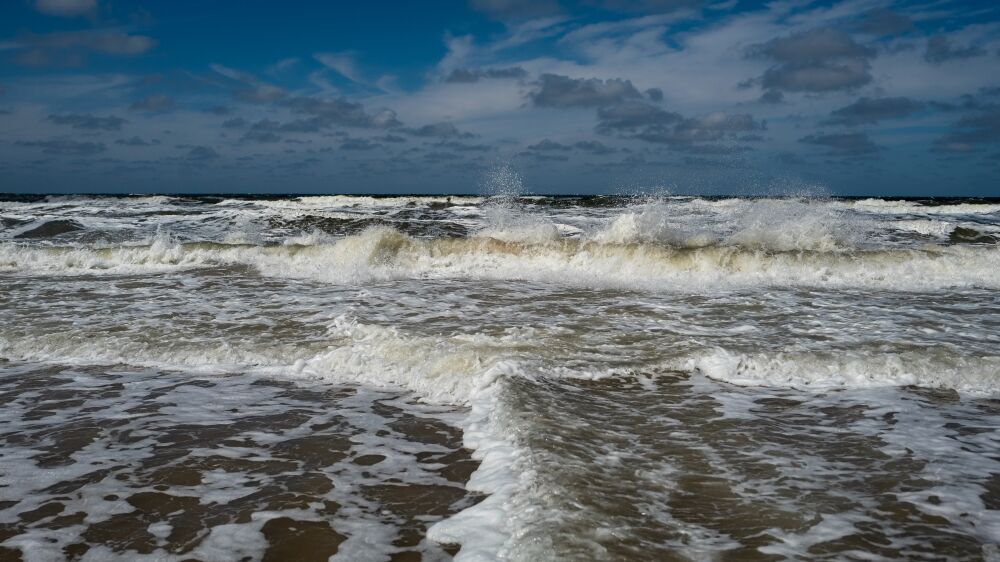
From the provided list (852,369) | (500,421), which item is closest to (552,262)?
(852,369)

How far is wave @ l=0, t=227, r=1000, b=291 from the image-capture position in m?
11.8

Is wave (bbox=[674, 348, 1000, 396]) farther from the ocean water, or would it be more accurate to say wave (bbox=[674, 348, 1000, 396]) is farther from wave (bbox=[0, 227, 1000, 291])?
wave (bbox=[0, 227, 1000, 291])

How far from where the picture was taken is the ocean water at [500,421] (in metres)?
2.93

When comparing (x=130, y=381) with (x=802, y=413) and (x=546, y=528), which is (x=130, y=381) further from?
(x=802, y=413)

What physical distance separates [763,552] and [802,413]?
2259 mm

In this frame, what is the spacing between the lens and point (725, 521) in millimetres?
2980

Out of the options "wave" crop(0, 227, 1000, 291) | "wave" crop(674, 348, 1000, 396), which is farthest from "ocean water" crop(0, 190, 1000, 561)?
"wave" crop(0, 227, 1000, 291)

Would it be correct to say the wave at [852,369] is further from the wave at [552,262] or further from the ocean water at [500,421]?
the wave at [552,262]

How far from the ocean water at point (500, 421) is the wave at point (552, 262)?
75 centimetres

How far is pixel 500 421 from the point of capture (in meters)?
4.30

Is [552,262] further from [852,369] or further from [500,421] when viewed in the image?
[500,421]

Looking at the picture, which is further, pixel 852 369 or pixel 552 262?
pixel 552 262

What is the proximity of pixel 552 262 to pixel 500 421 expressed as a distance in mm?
9784

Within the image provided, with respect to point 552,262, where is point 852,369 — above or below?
below
